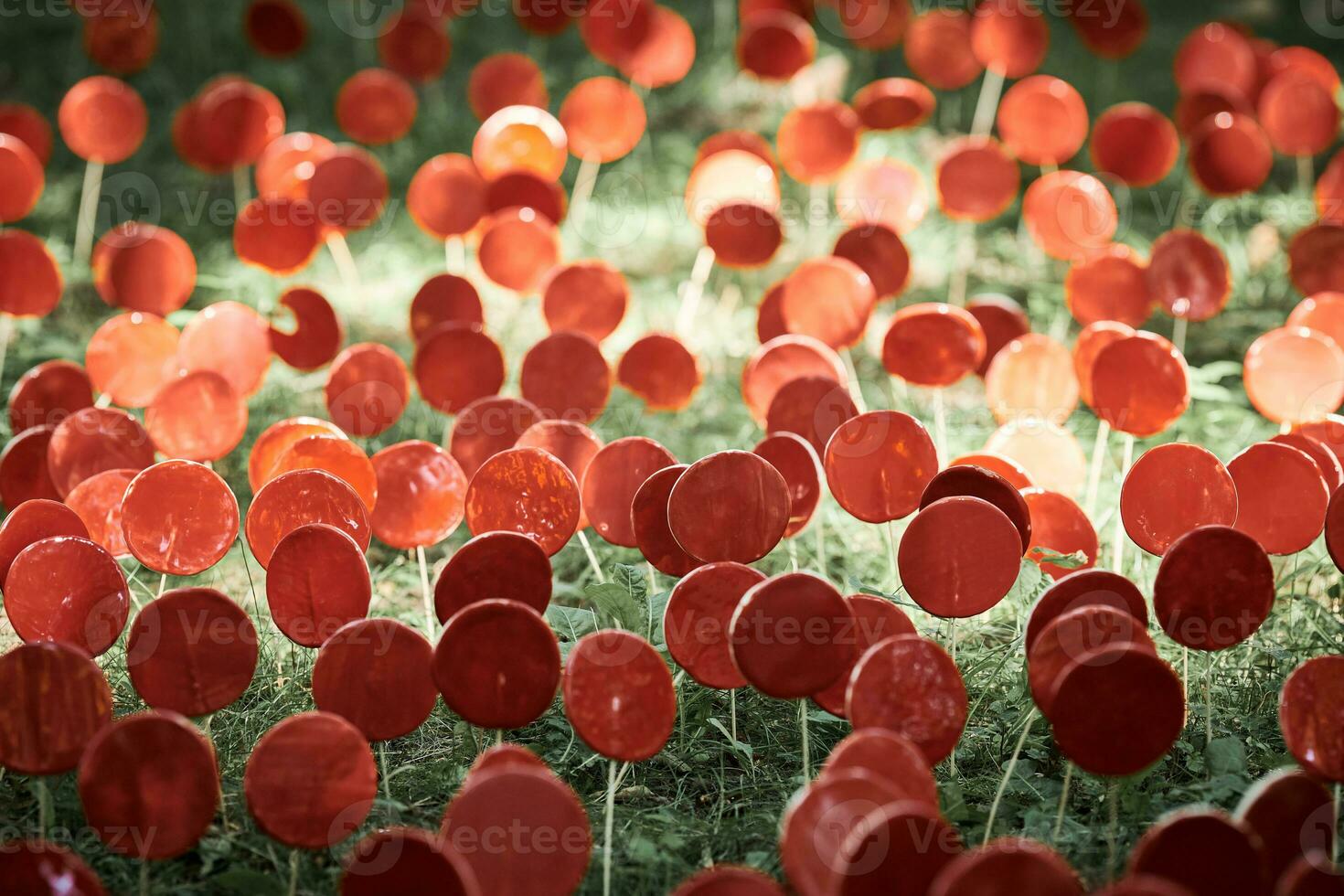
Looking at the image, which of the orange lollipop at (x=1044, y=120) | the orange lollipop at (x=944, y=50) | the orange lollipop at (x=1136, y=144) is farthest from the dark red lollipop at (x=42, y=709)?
the orange lollipop at (x=944, y=50)

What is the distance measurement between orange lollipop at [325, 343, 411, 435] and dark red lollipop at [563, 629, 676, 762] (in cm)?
99

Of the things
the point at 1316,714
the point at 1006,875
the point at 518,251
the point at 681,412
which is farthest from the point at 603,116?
the point at 1006,875

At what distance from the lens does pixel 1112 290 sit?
2.69 m

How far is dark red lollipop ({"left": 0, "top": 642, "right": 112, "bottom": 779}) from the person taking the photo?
4.95 feet

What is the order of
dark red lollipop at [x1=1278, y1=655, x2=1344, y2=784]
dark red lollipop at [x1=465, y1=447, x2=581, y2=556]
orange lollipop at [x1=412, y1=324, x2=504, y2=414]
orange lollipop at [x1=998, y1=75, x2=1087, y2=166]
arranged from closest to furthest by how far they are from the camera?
dark red lollipop at [x1=1278, y1=655, x2=1344, y2=784], dark red lollipop at [x1=465, y1=447, x2=581, y2=556], orange lollipop at [x1=412, y1=324, x2=504, y2=414], orange lollipop at [x1=998, y1=75, x2=1087, y2=166]

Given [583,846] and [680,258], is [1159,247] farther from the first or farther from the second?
[583,846]

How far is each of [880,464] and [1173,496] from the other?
44cm

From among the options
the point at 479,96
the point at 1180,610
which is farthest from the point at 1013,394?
the point at 479,96

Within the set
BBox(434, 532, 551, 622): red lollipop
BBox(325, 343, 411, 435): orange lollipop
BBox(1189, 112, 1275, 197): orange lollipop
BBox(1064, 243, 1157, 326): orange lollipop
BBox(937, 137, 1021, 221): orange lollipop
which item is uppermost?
BBox(1189, 112, 1275, 197): orange lollipop

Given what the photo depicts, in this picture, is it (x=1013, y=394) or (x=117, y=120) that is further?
(x=117, y=120)

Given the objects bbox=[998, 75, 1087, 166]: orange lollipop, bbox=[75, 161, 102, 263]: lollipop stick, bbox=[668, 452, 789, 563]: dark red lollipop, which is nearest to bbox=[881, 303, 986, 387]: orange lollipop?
bbox=[668, 452, 789, 563]: dark red lollipop

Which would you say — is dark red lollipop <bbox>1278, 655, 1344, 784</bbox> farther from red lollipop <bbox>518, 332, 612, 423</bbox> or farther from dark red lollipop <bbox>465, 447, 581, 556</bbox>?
red lollipop <bbox>518, 332, 612, 423</bbox>

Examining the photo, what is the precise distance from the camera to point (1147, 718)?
146 cm

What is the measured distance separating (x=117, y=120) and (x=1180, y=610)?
291cm
